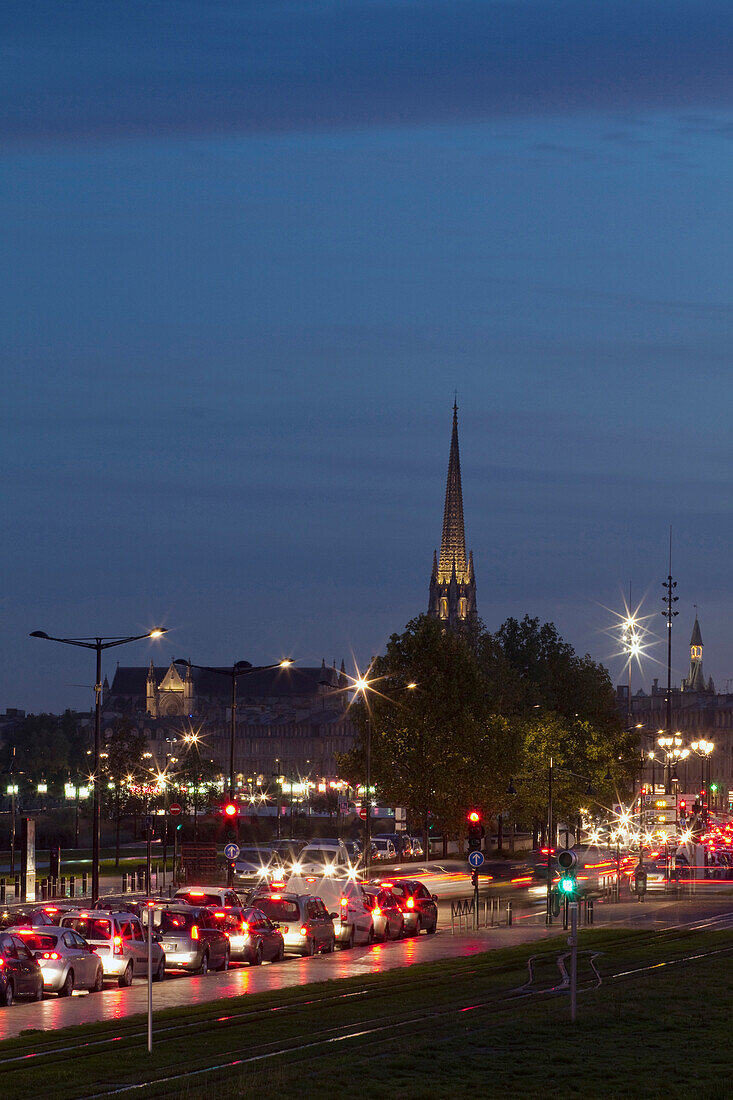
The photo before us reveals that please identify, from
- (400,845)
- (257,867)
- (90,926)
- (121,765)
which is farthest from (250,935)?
(121,765)

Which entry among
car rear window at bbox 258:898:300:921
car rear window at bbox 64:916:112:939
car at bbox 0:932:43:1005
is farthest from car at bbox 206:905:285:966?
car at bbox 0:932:43:1005

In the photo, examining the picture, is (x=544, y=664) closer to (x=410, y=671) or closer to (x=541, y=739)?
(x=541, y=739)

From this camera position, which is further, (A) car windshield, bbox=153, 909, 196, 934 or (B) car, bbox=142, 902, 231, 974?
(A) car windshield, bbox=153, 909, 196, 934

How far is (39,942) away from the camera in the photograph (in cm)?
3641

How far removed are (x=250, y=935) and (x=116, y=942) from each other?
5930 mm

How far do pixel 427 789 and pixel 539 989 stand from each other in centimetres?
6080

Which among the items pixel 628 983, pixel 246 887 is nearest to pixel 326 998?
pixel 628 983

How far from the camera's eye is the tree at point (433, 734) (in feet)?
319

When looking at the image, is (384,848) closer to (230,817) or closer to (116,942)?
(230,817)

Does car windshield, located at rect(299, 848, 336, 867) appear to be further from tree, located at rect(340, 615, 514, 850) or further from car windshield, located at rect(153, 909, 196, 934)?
car windshield, located at rect(153, 909, 196, 934)

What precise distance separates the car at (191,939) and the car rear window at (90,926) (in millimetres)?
1386

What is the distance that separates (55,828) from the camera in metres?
144

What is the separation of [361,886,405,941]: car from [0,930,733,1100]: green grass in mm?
12810

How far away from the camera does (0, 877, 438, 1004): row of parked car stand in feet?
118
